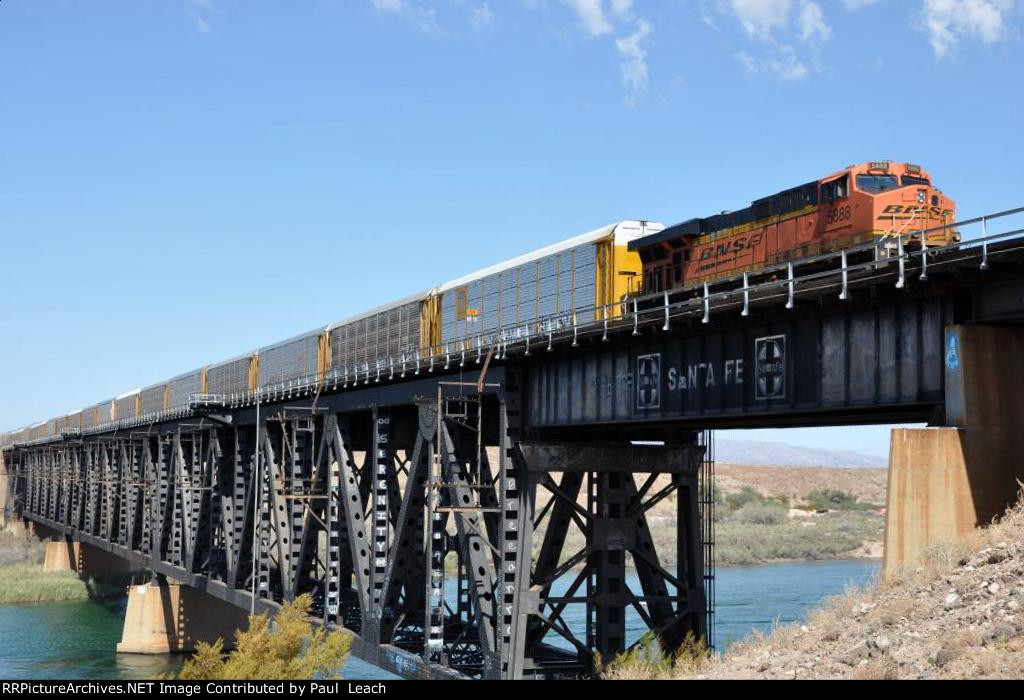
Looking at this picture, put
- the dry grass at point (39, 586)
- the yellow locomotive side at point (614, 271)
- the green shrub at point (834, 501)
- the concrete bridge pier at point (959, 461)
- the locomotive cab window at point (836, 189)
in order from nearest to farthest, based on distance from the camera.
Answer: the concrete bridge pier at point (959, 461)
the locomotive cab window at point (836, 189)
the yellow locomotive side at point (614, 271)
the dry grass at point (39, 586)
the green shrub at point (834, 501)

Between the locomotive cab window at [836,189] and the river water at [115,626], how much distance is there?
19270 mm

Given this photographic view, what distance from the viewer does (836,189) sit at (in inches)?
1064

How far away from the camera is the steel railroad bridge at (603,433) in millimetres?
17750

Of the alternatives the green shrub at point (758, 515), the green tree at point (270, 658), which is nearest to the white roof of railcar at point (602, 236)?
the green tree at point (270, 658)

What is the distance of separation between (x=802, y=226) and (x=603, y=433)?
25.1 ft

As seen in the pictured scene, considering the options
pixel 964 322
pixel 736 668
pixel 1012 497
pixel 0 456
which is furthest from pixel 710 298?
pixel 0 456

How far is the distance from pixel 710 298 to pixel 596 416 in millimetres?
5539

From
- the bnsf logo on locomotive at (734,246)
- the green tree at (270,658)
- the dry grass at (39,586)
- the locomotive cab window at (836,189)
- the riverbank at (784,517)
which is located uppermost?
the locomotive cab window at (836,189)

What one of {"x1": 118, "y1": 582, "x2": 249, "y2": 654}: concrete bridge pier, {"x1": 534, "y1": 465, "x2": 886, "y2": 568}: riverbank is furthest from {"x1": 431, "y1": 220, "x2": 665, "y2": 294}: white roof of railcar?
{"x1": 534, "y1": 465, "x2": 886, "y2": 568}: riverbank

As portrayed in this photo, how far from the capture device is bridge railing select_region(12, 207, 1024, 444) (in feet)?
58.9

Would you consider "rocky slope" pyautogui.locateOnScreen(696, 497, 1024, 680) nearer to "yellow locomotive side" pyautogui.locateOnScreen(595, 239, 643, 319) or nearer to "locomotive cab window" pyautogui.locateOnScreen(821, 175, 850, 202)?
"locomotive cab window" pyautogui.locateOnScreen(821, 175, 850, 202)

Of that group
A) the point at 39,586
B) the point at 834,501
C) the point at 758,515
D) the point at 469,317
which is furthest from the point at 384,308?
the point at 834,501

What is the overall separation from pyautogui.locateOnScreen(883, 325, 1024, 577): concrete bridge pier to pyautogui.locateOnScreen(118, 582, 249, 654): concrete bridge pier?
5039cm

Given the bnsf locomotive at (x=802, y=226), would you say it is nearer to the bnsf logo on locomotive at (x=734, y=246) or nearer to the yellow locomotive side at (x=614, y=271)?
the bnsf logo on locomotive at (x=734, y=246)
